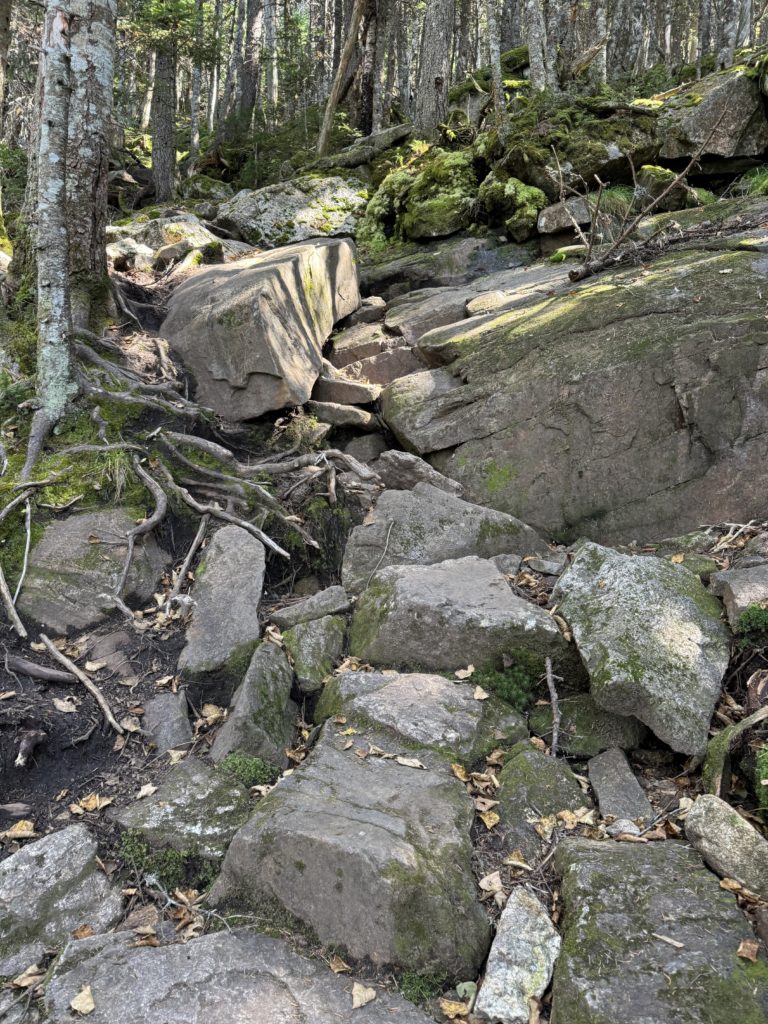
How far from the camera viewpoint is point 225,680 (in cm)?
543

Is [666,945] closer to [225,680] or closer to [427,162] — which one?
[225,680]

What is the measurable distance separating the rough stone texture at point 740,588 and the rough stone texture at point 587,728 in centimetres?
108

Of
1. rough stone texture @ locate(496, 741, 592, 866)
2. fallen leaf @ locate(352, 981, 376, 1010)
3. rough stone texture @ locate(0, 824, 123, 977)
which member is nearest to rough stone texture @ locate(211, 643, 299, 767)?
rough stone texture @ locate(0, 824, 123, 977)

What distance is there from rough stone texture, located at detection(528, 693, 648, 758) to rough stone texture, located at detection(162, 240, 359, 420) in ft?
15.6

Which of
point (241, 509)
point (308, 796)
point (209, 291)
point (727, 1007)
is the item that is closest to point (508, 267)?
point (209, 291)

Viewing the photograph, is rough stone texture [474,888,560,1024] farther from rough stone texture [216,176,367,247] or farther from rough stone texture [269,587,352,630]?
rough stone texture [216,176,367,247]

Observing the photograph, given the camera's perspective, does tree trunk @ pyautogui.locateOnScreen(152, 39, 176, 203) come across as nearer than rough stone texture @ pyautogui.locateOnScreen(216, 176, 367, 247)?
No

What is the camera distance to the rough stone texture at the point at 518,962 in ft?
10.4

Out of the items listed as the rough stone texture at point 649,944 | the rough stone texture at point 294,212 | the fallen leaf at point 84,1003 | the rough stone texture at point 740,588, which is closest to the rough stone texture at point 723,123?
the rough stone texture at point 294,212

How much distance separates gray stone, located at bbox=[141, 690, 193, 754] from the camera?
5.03 meters

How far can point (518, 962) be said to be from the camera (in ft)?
11.0

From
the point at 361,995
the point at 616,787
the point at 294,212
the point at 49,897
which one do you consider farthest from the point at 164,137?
the point at 361,995

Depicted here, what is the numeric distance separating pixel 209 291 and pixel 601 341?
16.2 feet

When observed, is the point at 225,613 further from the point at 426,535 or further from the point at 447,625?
the point at 426,535
